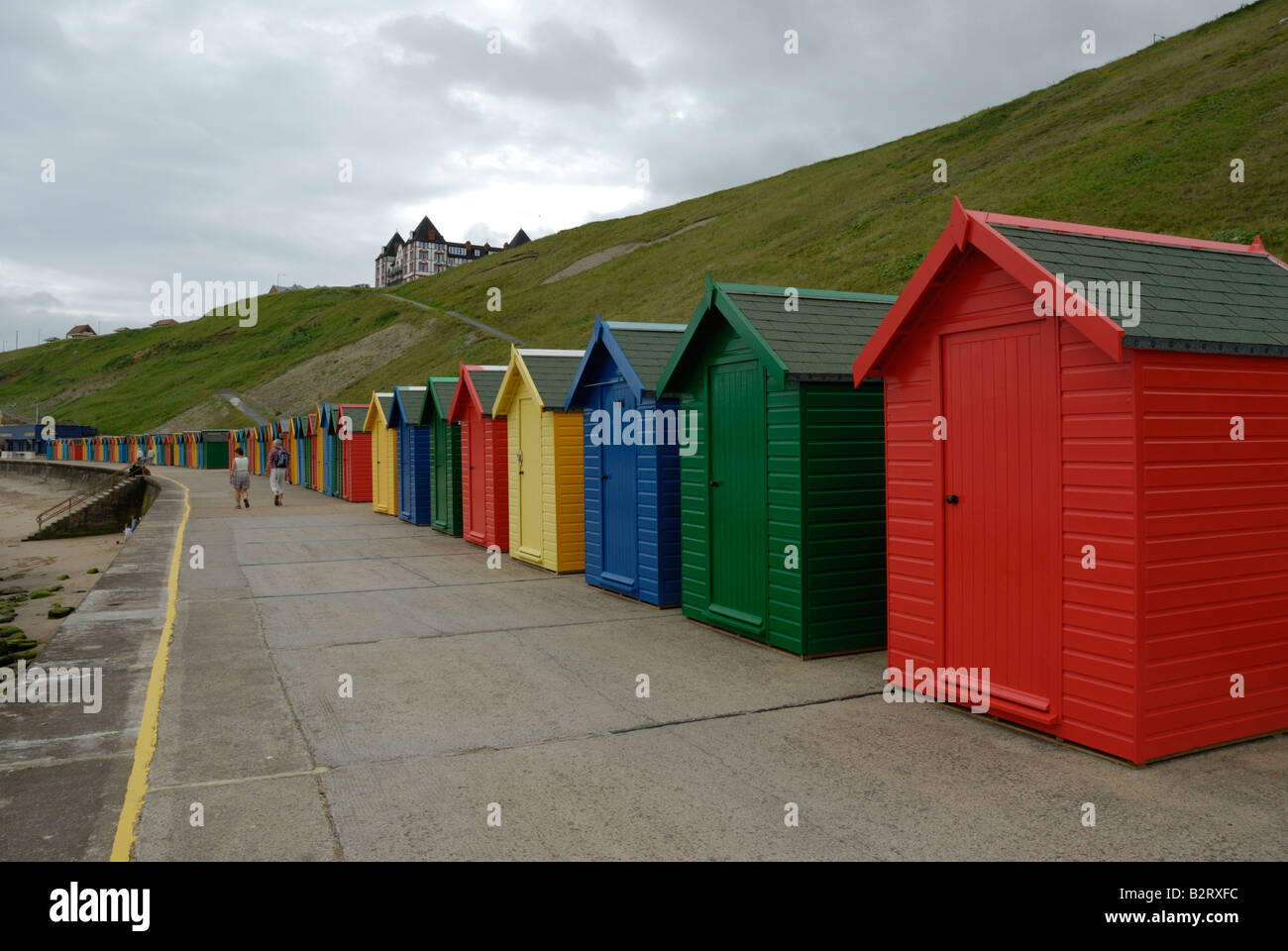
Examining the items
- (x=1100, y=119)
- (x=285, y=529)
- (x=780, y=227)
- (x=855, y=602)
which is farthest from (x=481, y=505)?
(x=780, y=227)

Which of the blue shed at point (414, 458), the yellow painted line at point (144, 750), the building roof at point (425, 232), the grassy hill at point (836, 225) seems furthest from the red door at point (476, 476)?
the building roof at point (425, 232)

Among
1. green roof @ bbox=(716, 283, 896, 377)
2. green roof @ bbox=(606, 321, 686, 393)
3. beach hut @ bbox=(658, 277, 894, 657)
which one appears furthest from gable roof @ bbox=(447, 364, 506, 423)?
green roof @ bbox=(716, 283, 896, 377)

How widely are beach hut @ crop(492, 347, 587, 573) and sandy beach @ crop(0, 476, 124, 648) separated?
20.4 feet

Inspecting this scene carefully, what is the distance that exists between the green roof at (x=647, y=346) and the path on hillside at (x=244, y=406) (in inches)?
2810

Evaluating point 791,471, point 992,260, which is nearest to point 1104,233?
point 992,260

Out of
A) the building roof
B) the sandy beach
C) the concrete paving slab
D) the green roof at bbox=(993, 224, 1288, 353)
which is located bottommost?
the sandy beach

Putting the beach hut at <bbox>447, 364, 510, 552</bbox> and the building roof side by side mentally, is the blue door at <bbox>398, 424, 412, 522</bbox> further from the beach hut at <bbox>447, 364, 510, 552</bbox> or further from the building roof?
the building roof

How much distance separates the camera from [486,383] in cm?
1664

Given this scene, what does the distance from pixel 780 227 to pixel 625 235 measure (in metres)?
31.1

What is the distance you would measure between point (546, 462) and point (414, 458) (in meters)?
8.90

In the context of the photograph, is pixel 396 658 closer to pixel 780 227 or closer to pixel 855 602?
pixel 855 602

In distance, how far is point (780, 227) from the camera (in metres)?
60.2

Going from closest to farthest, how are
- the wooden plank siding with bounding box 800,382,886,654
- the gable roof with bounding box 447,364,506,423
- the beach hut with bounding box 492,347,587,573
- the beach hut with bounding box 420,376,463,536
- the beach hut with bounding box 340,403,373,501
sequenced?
the wooden plank siding with bounding box 800,382,886,654 < the beach hut with bounding box 492,347,587,573 < the gable roof with bounding box 447,364,506,423 < the beach hut with bounding box 420,376,463,536 < the beach hut with bounding box 340,403,373,501

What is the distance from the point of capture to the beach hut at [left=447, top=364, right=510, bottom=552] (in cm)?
1580
